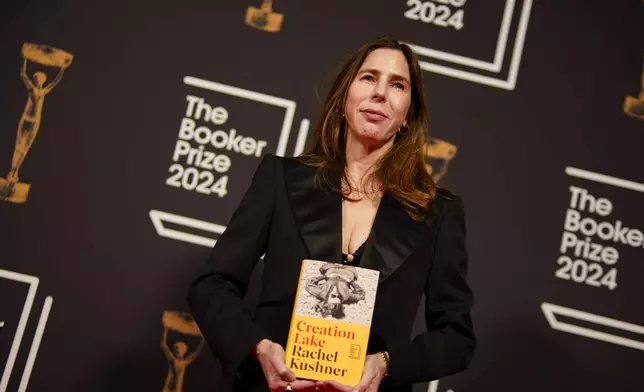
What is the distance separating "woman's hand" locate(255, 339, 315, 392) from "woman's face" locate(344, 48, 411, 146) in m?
0.56

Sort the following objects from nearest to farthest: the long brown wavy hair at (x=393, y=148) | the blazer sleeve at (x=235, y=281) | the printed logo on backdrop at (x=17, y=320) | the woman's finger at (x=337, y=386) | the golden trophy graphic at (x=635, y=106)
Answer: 1. the woman's finger at (x=337, y=386)
2. the blazer sleeve at (x=235, y=281)
3. the long brown wavy hair at (x=393, y=148)
4. the printed logo on backdrop at (x=17, y=320)
5. the golden trophy graphic at (x=635, y=106)

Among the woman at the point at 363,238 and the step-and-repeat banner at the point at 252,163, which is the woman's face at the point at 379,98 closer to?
the woman at the point at 363,238

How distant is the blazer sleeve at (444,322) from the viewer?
1556 mm

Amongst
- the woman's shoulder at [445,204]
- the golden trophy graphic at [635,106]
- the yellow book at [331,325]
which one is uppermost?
the golden trophy graphic at [635,106]

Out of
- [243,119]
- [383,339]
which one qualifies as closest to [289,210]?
[383,339]

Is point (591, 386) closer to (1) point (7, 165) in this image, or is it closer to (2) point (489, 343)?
(2) point (489, 343)

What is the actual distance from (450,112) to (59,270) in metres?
1.31

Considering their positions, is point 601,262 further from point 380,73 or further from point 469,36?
point 380,73

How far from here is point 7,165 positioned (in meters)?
2.38

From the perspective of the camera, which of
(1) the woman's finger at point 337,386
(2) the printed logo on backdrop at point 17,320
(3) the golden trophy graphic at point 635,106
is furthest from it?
(3) the golden trophy graphic at point 635,106

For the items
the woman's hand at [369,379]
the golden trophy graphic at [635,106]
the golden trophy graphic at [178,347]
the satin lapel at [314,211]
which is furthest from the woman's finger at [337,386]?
the golden trophy graphic at [635,106]

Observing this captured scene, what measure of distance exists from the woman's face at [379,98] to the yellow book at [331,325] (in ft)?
1.50

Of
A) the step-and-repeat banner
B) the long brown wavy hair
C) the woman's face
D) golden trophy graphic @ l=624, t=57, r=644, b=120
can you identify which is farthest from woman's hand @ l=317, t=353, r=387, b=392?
golden trophy graphic @ l=624, t=57, r=644, b=120

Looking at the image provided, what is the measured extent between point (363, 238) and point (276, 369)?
1.25 feet
